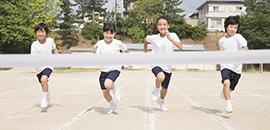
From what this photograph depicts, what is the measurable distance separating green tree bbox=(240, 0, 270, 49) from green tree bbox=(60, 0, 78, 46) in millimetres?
27516

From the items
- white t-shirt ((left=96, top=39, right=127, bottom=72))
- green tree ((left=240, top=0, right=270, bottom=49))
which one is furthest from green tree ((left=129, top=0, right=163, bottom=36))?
white t-shirt ((left=96, top=39, right=127, bottom=72))

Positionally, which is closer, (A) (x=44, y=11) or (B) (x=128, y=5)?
(A) (x=44, y=11)

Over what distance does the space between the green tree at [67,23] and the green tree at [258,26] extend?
90.3 feet

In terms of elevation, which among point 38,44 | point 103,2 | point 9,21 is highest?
point 103,2

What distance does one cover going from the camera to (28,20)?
3369 centimetres

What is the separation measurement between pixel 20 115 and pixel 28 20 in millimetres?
33193

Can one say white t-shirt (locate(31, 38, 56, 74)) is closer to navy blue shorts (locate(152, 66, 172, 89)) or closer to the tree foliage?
navy blue shorts (locate(152, 66, 172, 89))

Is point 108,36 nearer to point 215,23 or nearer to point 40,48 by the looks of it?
point 40,48

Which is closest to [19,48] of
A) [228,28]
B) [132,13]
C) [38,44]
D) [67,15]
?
[67,15]

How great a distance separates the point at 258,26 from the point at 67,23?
29805 mm

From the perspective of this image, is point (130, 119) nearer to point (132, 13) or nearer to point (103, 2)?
point (132, 13)

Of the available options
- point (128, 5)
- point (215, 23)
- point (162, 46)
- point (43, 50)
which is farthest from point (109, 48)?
point (128, 5)

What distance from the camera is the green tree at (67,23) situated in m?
41.6

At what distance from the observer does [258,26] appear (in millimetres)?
30953
